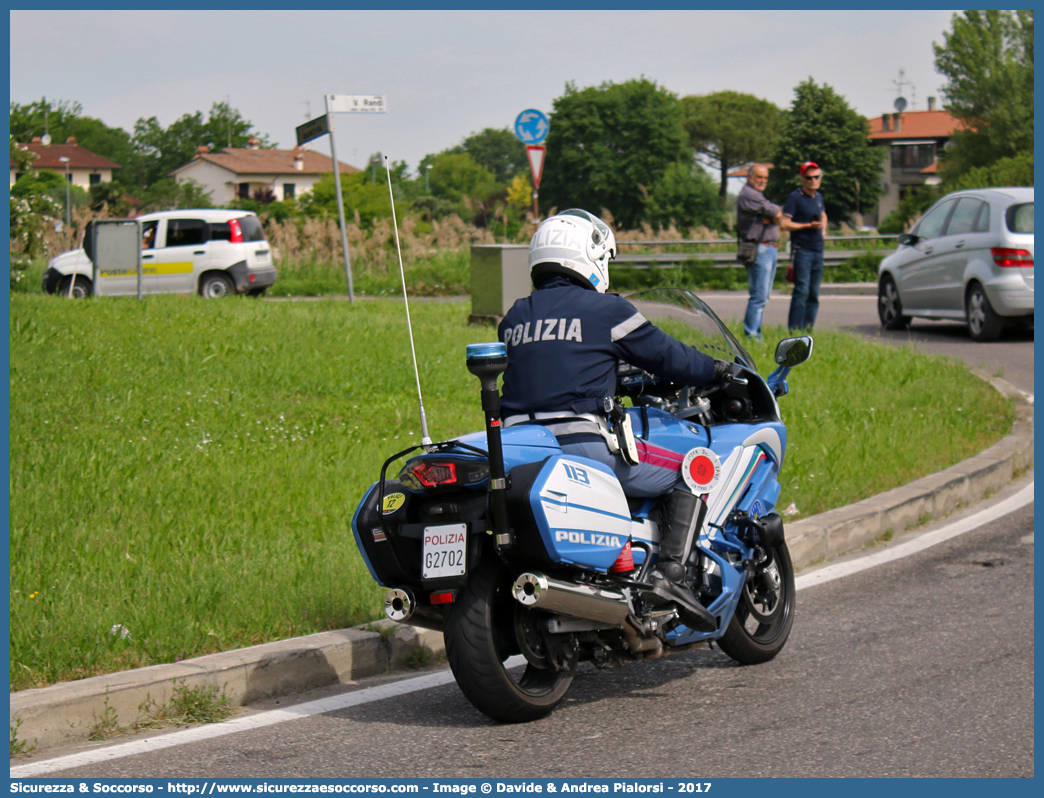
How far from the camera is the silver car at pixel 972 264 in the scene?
1393cm

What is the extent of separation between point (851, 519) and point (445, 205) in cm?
9188

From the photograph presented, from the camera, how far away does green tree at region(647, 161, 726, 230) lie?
8594cm

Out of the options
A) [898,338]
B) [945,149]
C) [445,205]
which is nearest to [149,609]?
[898,338]

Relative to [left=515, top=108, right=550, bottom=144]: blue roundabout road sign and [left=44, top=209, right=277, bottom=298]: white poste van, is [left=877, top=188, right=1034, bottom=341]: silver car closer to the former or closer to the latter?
[left=515, top=108, right=550, bottom=144]: blue roundabout road sign

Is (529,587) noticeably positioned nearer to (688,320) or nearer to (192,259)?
(688,320)

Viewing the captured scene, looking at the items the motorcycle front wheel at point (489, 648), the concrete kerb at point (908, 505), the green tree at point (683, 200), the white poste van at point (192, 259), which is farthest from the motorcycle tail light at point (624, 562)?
the green tree at point (683, 200)

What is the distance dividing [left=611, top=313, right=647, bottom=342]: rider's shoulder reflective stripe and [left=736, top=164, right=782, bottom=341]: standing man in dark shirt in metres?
8.92

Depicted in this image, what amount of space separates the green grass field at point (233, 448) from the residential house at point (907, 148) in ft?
343

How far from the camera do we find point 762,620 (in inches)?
200

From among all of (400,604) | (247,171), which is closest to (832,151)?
→ (247,171)

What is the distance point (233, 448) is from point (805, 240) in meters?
7.84

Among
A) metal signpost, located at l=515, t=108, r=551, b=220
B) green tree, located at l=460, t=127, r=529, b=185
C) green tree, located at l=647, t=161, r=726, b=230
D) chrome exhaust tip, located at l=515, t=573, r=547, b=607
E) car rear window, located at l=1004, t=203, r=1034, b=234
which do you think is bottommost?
chrome exhaust tip, located at l=515, t=573, r=547, b=607

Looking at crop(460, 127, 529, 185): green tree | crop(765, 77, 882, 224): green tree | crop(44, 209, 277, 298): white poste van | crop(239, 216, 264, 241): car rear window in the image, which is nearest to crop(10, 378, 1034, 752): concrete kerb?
crop(44, 209, 277, 298): white poste van

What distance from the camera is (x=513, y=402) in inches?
179
